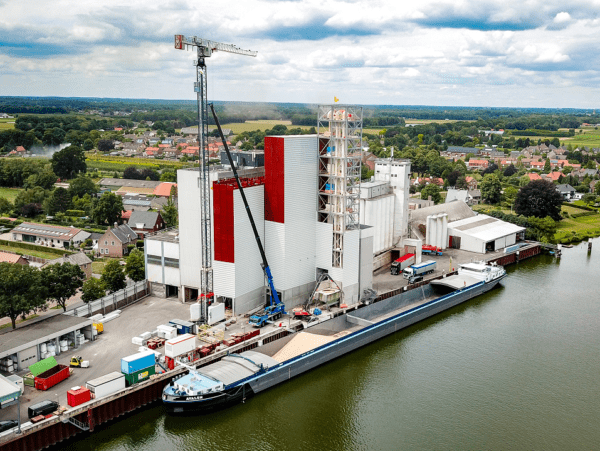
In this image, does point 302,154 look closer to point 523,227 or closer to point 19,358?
point 19,358

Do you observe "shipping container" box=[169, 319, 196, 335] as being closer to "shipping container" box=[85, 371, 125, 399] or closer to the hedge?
"shipping container" box=[85, 371, 125, 399]

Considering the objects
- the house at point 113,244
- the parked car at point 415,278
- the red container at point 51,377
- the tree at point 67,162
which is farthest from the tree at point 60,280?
the tree at point 67,162

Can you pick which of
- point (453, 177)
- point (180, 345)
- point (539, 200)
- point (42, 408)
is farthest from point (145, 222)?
point (453, 177)

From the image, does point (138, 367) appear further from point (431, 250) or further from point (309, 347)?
point (431, 250)

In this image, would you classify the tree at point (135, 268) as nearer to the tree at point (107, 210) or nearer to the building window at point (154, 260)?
the building window at point (154, 260)

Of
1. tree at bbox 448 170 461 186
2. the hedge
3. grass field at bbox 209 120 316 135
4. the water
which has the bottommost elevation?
the water

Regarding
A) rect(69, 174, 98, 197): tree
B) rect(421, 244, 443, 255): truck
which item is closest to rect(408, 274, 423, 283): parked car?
rect(421, 244, 443, 255): truck
